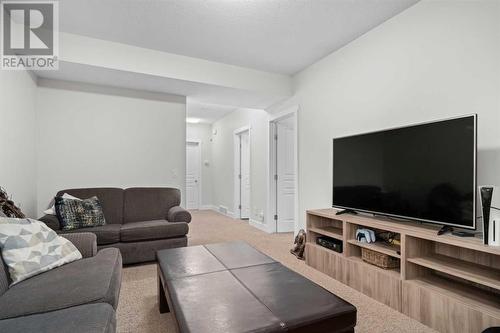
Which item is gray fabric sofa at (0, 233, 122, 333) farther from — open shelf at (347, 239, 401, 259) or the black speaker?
the black speaker

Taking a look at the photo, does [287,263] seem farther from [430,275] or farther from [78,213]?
[78,213]

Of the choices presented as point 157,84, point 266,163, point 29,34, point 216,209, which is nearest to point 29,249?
point 29,34

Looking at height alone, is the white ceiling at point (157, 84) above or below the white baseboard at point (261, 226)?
above

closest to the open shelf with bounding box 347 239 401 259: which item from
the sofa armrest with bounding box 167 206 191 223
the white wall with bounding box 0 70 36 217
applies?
the sofa armrest with bounding box 167 206 191 223

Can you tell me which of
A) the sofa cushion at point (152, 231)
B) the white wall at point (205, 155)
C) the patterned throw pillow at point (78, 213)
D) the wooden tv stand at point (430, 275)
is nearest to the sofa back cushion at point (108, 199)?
the patterned throw pillow at point (78, 213)

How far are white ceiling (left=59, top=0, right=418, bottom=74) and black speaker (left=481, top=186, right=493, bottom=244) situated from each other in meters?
1.78

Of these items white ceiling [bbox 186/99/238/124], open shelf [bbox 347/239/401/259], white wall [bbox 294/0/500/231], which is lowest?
open shelf [bbox 347/239/401/259]

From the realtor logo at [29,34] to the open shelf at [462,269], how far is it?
3837 mm

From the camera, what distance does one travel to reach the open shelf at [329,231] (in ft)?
9.04

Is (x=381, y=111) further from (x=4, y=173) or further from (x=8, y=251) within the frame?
(x=4, y=173)

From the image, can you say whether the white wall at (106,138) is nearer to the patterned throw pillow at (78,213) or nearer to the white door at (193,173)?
the patterned throw pillow at (78,213)

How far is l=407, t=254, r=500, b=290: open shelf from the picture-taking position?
5.23 ft

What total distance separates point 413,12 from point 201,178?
6.32m

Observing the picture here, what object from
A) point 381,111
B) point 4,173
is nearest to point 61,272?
point 4,173
